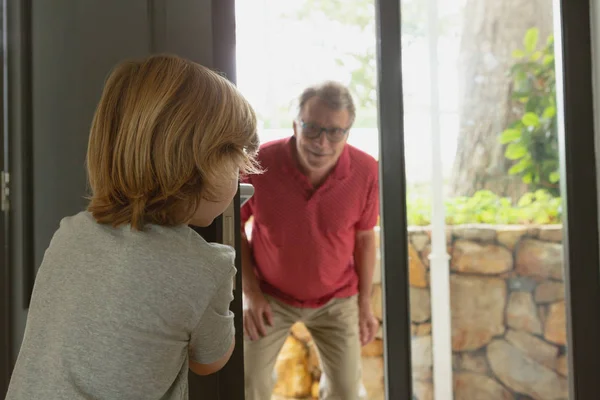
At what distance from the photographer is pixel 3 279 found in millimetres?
1009

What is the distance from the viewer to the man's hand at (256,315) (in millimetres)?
1854

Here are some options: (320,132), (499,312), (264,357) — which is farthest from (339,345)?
(320,132)

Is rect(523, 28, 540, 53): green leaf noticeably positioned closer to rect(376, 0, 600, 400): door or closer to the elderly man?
rect(376, 0, 600, 400): door

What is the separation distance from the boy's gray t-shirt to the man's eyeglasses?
116 centimetres

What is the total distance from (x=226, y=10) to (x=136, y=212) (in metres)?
0.42

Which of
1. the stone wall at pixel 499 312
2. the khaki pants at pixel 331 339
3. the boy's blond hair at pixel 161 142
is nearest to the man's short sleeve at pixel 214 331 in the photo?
the boy's blond hair at pixel 161 142

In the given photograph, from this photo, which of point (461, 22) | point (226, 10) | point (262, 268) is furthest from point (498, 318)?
point (226, 10)

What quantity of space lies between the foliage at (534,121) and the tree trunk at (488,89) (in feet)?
0.15

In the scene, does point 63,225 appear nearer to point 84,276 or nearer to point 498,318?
point 84,276

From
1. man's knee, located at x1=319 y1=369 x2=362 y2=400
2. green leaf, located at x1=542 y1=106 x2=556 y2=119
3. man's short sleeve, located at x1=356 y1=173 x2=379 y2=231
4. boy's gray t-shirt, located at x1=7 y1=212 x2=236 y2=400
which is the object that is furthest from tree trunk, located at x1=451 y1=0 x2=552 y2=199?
boy's gray t-shirt, located at x1=7 y1=212 x2=236 y2=400

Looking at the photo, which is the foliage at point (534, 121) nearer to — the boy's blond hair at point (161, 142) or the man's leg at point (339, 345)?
the man's leg at point (339, 345)

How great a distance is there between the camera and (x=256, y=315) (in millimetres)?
1853

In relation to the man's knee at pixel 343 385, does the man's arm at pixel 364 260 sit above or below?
above

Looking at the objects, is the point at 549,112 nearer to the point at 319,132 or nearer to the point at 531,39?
the point at 531,39
